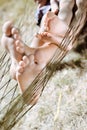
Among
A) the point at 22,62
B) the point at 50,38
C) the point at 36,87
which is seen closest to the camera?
the point at 36,87

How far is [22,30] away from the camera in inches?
81.4

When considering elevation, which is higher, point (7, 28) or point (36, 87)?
point (7, 28)

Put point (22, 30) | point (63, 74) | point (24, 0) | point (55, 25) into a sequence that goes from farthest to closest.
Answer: point (24, 0), point (22, 30), point (55, 25), point (63, 74)

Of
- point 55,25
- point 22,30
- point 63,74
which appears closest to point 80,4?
point 55,25

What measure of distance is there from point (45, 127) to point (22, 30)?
2.96ft

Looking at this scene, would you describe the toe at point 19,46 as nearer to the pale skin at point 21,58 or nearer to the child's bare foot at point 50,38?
the pale skin at point 21,58

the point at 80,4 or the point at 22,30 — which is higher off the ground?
the point at 80,4

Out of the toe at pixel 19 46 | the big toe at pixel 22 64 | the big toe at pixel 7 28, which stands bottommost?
the big toe at pixel 22 64

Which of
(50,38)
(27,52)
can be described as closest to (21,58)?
(27,52)

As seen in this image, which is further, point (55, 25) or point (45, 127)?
point (55, 25)

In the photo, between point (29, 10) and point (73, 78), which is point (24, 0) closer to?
point (29, 10)

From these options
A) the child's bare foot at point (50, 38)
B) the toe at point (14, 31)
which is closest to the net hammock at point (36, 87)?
the child's bare foot at point (50, 38)

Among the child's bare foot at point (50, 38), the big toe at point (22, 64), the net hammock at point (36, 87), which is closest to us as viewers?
the net hammock at point (36, 87)

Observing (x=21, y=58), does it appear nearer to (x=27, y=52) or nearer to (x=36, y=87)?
(x=27, y=52)
